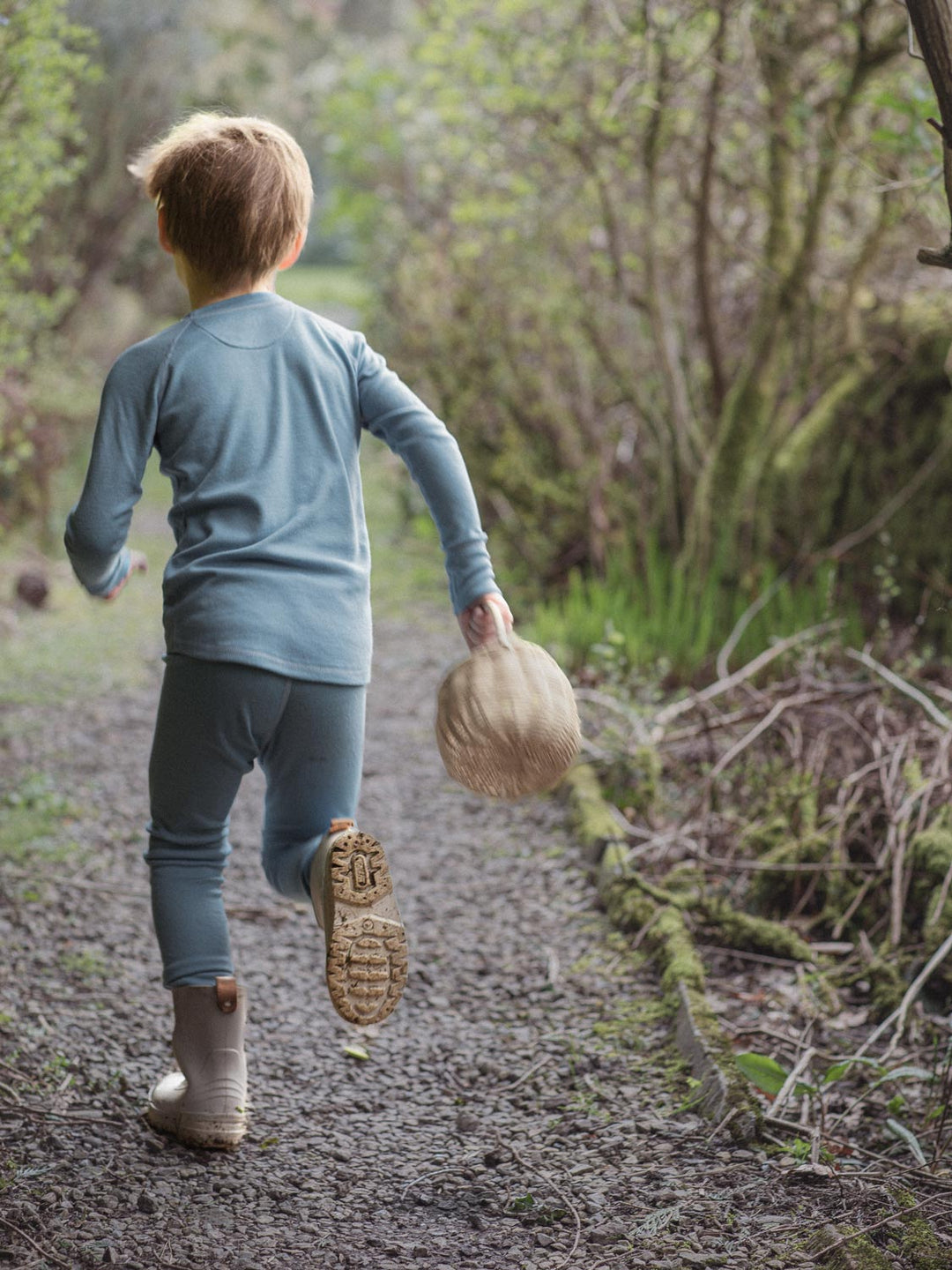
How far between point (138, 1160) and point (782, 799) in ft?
5.81

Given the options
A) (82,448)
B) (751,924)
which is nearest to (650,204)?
(751,924)

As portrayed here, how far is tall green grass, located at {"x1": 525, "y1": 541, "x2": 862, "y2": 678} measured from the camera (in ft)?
16.1

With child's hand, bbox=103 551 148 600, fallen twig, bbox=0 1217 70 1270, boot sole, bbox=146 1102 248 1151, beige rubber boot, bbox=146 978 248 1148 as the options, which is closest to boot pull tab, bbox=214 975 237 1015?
beige rubber boot, bbox=146 978 248 1148

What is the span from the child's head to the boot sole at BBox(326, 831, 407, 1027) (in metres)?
0.96

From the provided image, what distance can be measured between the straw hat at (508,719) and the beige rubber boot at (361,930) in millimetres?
203

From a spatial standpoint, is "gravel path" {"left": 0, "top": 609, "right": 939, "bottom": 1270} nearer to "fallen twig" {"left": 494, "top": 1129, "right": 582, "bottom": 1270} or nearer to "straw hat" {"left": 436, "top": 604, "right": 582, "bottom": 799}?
"fallen twig" {"left": 494, "top": 1129, "right": 582, "bottom": 1270}

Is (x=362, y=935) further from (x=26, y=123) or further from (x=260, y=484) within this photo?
(x=26, y=123)

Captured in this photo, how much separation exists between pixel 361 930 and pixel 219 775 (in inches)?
13.8

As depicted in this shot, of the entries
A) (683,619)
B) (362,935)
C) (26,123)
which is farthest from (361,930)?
(683,619)

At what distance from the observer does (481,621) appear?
2141mm

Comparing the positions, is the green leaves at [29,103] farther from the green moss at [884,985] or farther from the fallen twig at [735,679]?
the green moss at [884,985]

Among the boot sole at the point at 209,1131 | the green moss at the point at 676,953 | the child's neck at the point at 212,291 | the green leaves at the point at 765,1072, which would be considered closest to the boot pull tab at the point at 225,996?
the boot sole at the point at 209,1131

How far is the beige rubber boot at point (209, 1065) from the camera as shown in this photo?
2170 millimetres

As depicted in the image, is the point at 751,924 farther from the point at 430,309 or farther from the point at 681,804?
the point at 430,309
